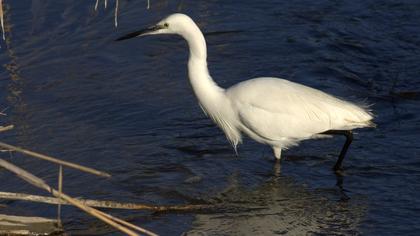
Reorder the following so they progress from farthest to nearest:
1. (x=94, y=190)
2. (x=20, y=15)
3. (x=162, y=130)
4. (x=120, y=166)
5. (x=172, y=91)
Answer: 1. (x=20, y=15)
2. (x=172, y=91)
3. (x=162, y=130)
4. (x=120, y=166)
5. (x=94, y=190)

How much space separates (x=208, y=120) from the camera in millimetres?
7977

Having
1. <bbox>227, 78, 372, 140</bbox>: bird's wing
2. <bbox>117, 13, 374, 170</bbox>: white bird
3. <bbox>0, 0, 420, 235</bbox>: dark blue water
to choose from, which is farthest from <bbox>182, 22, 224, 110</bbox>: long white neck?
<bbox>0, 0, 420, 235</bbox>: dark blue water

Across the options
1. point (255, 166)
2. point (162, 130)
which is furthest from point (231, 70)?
point (255, 166)

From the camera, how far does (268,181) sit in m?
6.77

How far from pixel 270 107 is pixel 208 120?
4.17ft

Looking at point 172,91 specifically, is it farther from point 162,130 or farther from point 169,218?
point 169,218

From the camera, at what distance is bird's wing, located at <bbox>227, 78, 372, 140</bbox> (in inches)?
269

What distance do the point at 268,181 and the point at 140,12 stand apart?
446 centimetres

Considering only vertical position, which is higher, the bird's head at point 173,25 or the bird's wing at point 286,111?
the bird's head at point 173,25

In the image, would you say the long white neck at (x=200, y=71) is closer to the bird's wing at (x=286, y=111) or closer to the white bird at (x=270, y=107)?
the white bird at (x=270, y=107)

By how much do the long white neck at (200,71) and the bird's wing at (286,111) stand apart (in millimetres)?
166

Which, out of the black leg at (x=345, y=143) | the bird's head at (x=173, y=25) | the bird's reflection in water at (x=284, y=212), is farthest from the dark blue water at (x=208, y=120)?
the bird's head at (x=173, y=25)

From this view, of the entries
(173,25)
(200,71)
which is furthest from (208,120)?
(173,25)

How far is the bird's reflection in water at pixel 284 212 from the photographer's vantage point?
5.71 m
